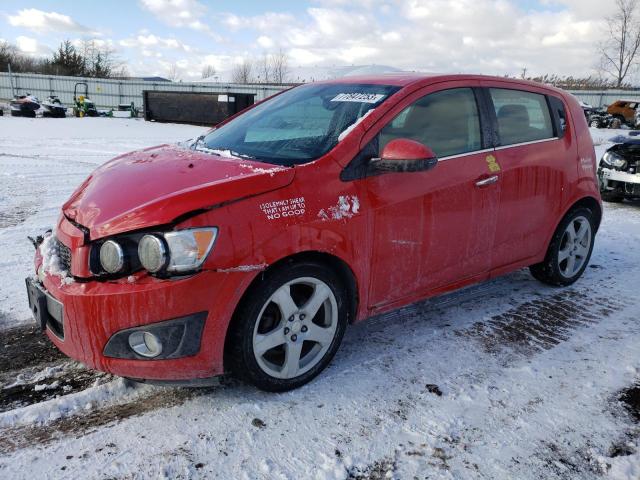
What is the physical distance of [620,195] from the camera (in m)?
8.17

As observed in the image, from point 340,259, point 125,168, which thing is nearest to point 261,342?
point 340,259

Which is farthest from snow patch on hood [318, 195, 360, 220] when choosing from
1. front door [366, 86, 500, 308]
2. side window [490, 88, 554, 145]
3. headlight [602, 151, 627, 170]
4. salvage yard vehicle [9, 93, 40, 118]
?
salvage yard vehicle [9, 93, 40, 118]

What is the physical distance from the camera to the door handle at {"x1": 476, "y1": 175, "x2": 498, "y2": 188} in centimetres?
338

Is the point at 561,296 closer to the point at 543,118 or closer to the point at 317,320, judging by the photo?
the point at 543,118

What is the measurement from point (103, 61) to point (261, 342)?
6184 cm

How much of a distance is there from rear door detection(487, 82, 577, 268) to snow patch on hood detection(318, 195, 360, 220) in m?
1.29

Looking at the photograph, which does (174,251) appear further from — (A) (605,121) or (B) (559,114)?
(A) (605,121)

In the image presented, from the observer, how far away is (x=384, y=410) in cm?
261

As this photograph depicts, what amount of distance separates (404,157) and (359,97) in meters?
0.67

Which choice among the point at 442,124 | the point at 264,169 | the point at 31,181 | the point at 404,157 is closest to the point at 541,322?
the point at 442,124

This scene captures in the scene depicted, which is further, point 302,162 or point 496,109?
point 496,109

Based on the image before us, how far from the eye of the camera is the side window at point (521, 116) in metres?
3.67

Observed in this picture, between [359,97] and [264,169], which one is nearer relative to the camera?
[264,169]

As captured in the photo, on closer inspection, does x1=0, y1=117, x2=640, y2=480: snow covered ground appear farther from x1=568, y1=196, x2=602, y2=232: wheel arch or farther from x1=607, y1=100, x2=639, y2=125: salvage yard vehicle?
x1=607, y1=100, x2=639, y2=125: salvage yard vehicle
